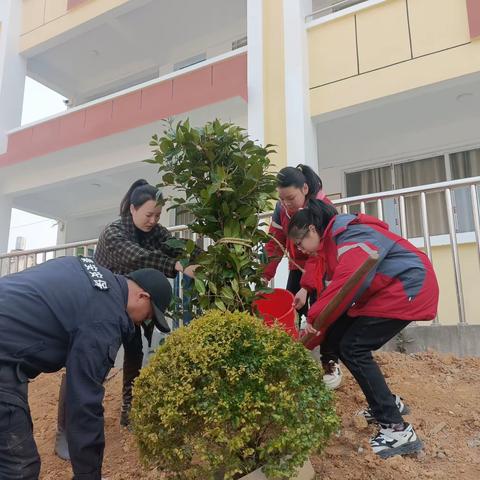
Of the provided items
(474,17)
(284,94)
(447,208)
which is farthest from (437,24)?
(447,208)

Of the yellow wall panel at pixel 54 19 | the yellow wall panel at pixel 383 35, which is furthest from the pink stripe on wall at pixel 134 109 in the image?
the yellow wall panel at pixel 54 19

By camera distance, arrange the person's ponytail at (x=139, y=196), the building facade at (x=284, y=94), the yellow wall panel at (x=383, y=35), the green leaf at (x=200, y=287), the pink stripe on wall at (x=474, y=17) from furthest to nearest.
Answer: the yellow wall panel at (x=383, y=35), the building facade at (x=284, y=94), the pink stripe on wall at (x=474, y=17), the person's ponytail at (x=139, y=196), the green leaf at (x=200, y=287)

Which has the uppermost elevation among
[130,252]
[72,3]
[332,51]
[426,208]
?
[72,3]

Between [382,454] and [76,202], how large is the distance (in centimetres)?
1008

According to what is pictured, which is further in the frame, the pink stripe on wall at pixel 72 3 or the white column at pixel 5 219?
the white column at pixel 5 219

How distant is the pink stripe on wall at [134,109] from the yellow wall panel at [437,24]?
236 cm

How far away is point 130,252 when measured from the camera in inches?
124

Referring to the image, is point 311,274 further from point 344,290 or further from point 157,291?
point 157,291

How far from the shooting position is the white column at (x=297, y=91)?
6.62 metres

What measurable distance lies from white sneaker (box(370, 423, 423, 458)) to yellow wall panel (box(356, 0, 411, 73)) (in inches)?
197

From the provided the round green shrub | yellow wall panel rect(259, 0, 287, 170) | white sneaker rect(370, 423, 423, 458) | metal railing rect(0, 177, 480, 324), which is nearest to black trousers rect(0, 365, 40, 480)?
the round green shrub

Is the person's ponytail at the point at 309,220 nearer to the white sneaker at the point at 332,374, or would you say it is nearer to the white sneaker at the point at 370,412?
the white sneaker at the point at 332,374

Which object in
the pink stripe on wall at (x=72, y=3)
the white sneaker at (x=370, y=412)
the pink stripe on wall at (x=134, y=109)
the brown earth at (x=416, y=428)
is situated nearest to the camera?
the brown earth at (x=416, y=428)

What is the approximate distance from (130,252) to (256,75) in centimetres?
468
